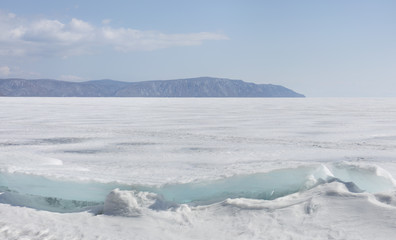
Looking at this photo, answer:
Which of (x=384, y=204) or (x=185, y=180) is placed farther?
(x=185, y=180)

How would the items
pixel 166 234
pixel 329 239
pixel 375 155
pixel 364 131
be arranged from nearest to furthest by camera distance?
pixel 329 239 → pixel 166 234 → pixel 375 155 → pixel 364 131

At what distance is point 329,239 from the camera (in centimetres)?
194

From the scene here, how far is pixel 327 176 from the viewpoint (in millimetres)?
2758

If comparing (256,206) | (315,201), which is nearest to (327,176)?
(315,201)

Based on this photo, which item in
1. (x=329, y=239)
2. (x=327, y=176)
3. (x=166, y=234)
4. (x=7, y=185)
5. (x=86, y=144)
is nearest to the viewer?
(x=329, y=239)

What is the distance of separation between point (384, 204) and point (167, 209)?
1338 millimetres

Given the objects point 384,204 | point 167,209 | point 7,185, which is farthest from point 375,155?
point 7,185

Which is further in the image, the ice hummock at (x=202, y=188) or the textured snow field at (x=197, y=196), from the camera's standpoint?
the ice hummock at (x=202, y=188)

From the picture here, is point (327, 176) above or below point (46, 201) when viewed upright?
above

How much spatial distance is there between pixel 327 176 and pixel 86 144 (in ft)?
11.9

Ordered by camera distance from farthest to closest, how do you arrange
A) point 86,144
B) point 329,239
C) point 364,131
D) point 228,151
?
1. point 364,131
2. point 86,144
3. point 228,151
4. point 329,239

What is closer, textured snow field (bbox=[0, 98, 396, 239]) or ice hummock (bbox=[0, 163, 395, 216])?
textured snow field (bbox=[0, 98, 396, 239])

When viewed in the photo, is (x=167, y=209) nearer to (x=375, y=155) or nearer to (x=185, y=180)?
(x=185, y=180)

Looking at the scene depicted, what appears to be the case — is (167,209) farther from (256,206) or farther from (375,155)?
(375,155)
